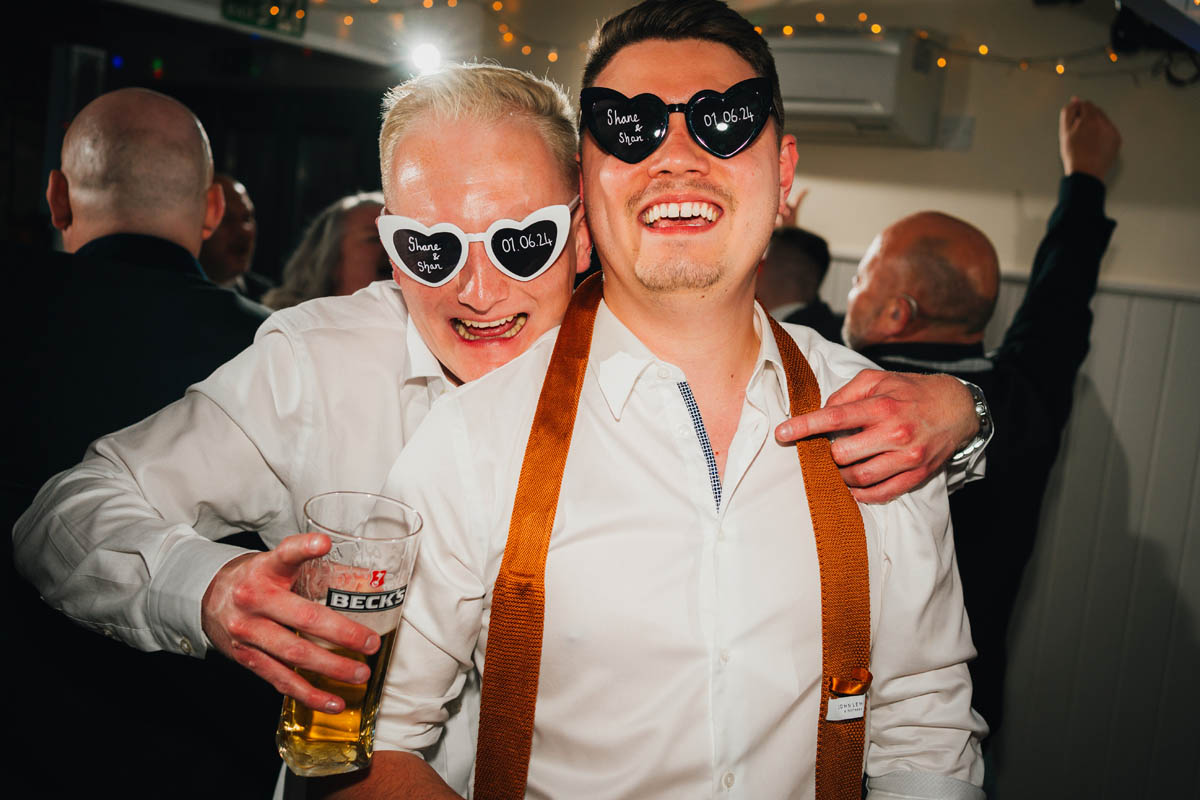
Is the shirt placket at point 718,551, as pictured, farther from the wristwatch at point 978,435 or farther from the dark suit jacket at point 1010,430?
the dark suit jacket at point 1010,430

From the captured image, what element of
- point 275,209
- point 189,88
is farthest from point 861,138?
point 189,88

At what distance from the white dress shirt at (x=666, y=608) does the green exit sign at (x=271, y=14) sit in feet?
16.4

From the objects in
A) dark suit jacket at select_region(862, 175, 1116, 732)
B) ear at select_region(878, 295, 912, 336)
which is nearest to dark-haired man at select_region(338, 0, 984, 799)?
dark suit jacket at select_region(862, 175, 1116, 732)

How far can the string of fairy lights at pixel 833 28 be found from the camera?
157 inches

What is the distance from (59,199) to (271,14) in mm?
3698

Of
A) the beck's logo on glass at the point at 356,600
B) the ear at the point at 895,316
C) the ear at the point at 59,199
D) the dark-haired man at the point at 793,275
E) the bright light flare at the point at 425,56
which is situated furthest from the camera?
the bright light flare at the point at 425,56

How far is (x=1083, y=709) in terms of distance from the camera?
3.98 metres

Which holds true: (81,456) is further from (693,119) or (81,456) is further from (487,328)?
(693,119)

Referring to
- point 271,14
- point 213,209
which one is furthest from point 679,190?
point 271,14

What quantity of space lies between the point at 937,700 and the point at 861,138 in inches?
141

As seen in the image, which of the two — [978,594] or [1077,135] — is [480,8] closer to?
[1077,135]

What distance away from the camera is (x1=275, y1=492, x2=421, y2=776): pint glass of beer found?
1177 mm

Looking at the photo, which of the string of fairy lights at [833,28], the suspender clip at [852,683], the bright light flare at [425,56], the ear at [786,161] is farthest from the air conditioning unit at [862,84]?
the suspender clip at [852,683]

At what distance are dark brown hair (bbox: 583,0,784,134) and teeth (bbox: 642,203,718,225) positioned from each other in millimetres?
262
